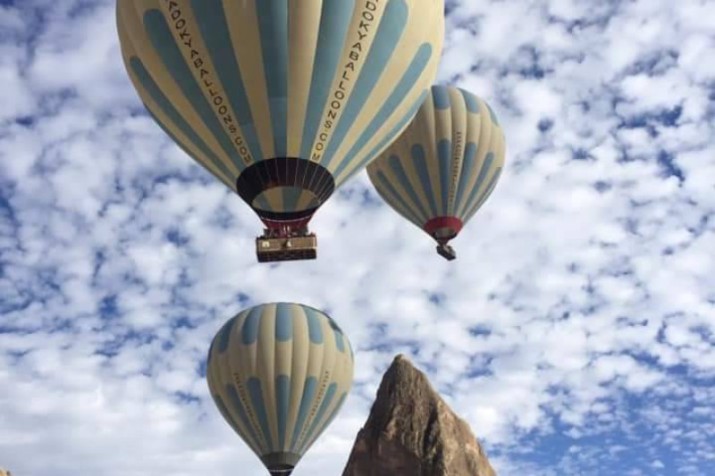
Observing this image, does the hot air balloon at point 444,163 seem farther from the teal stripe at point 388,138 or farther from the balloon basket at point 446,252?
the teal stripe at point 388,138

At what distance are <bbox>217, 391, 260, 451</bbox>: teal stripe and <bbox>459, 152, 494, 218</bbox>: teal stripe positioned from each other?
453 inches

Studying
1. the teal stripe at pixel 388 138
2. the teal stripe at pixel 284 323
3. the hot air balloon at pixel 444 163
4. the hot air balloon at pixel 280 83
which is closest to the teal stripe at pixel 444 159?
the hot air balloon at pixel 444 163

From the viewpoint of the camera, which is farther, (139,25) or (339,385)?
(339,385)

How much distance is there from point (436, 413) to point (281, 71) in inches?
1356

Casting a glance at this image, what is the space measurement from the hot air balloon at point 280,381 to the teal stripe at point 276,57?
497 inches

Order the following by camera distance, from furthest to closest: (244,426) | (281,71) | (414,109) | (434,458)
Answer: (434,458)
(244,426)
(414,109)
(281,71)

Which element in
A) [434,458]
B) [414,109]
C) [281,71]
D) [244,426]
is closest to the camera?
[281,71]

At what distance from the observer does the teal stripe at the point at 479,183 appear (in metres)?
34.1

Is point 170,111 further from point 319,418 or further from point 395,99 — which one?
point 319,418

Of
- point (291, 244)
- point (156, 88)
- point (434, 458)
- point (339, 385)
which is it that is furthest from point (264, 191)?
point (434, 458)

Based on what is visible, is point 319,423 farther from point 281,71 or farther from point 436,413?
point 436,413

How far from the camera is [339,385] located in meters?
32.5

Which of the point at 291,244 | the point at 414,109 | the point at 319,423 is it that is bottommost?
the point at 319,423

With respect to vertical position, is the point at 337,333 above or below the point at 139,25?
below
